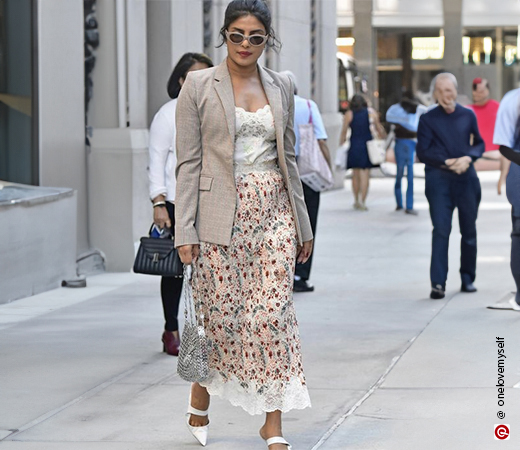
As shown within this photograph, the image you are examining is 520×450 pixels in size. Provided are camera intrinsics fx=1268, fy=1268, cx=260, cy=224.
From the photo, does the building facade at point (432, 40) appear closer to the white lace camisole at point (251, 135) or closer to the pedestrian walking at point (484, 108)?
the pedestrian walking at point (484, 108)

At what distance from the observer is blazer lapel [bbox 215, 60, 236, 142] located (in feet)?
17.4

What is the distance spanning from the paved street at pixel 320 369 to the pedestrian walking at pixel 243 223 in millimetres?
391

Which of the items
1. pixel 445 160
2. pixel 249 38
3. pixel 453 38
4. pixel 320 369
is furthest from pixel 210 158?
pixel 453 38

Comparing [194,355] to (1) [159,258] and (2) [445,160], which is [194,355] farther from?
(2) [445,160]

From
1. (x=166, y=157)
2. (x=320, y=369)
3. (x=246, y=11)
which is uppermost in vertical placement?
(x=246, y=11)

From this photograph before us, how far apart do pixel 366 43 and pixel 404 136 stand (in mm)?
21920

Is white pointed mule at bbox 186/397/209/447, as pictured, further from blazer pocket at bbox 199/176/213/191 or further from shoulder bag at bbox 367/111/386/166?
shoulder bag at bbox 367/111/386/166

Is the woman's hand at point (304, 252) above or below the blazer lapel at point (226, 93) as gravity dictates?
below

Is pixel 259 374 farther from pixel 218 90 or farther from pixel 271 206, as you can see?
pixel 218 90

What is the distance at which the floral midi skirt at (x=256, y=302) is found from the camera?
17.3ft

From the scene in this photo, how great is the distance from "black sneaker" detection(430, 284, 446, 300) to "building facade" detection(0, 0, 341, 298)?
3.10m

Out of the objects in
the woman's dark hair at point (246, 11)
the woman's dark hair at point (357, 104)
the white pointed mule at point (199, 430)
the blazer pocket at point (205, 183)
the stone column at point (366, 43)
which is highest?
the stone column at point (366, 43)

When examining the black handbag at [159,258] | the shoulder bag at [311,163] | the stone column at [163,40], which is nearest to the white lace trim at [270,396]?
the black handbag at [159,258]

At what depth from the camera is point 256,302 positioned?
5289mm
